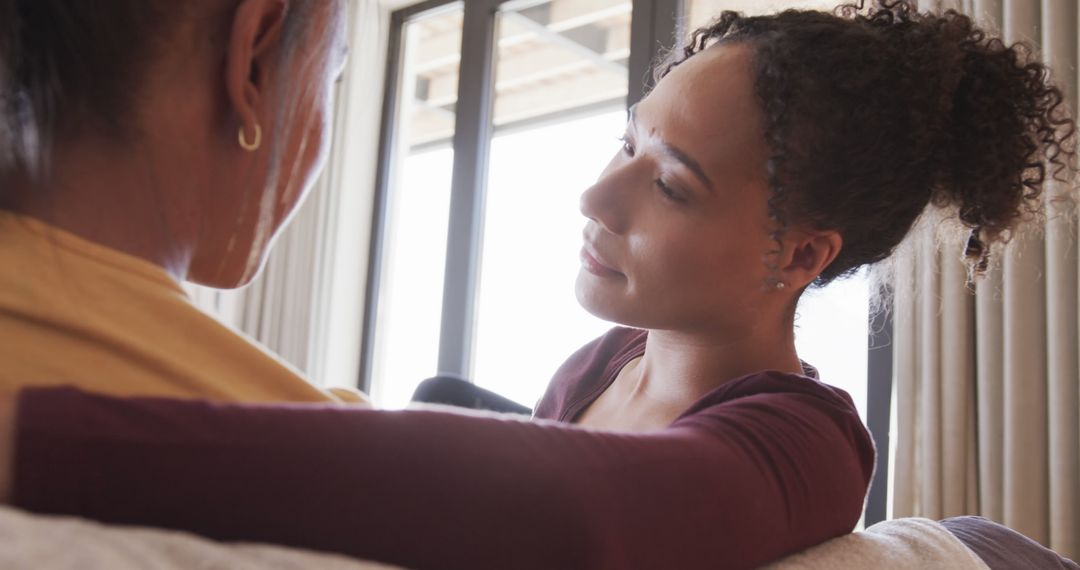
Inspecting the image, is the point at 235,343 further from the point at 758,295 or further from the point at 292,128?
the point at 758,295

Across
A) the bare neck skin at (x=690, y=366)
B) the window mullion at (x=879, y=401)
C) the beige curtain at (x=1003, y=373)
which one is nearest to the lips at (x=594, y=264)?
the bare neck skin at (x=690, y=366)

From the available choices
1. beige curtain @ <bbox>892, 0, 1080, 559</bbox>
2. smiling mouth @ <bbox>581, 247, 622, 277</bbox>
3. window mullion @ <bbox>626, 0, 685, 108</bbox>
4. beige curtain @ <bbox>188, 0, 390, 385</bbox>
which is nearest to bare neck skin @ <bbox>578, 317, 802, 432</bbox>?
smiling mouth @ <bbox>581, 247, 622, 277</bbox>

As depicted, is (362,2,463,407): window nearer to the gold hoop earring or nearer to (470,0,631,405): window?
(470,0,631,405): window

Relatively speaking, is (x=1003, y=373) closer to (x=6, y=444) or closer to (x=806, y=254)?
(x=806, y=254)

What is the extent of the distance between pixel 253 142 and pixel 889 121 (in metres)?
0.67

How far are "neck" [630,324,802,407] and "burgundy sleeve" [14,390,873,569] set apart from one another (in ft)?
1.57

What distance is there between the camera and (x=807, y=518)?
2.31 ft

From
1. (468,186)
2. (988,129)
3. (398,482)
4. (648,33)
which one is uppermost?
(648,33)

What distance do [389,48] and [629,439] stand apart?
14.1 ft

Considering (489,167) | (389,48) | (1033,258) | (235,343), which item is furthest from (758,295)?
(389,48)

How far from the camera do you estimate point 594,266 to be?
3.63 ft

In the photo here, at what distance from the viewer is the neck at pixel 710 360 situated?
109 cm

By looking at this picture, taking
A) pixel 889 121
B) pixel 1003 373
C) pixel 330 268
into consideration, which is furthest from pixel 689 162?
pixel 330 268

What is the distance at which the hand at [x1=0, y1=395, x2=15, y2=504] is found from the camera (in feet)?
1.37
